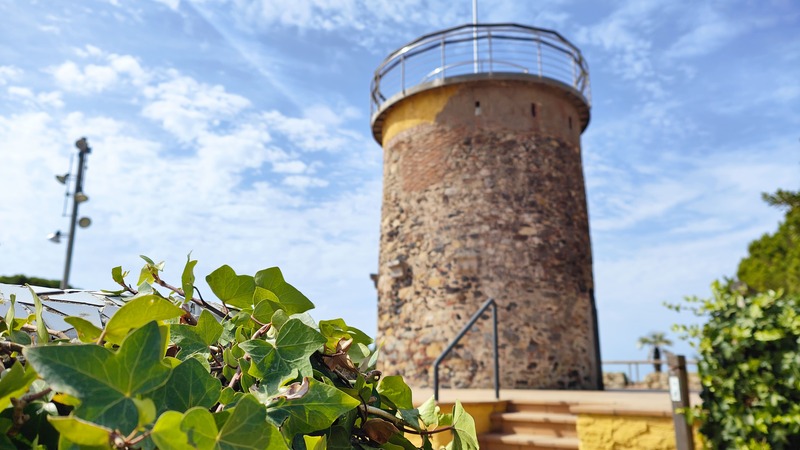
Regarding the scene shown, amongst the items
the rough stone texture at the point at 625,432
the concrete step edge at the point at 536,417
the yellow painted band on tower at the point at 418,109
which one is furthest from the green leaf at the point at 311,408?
the yellow painted band on tower at the point at 418,109

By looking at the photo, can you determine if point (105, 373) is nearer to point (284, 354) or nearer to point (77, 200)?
point (284, 354)

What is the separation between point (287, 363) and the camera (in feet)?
1.82

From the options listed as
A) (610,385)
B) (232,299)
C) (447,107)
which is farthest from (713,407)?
(610,385)

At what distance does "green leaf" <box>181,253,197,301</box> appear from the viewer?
71 centimetres

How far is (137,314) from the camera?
0.50m

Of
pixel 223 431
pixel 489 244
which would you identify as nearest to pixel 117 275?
pixel 223 431

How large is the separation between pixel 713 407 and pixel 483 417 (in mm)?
2301

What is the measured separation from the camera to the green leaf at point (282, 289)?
0.71m

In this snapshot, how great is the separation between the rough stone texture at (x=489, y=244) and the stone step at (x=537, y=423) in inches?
125

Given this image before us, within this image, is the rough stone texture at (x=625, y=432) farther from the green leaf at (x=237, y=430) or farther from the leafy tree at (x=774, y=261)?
the leafy tree at (x=774, y=261)

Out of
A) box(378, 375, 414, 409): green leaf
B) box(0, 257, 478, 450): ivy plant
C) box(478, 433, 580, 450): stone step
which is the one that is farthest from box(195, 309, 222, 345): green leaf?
box(478, 433, 580, 450): stone step

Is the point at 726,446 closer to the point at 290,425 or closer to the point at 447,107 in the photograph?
the point at 290,425

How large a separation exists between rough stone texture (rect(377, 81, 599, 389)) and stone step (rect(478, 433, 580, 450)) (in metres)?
3.54

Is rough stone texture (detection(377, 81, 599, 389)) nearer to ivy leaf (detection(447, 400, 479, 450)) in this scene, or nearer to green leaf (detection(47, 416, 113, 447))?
ivy leaf (detection(447, 400, 479, 450))
